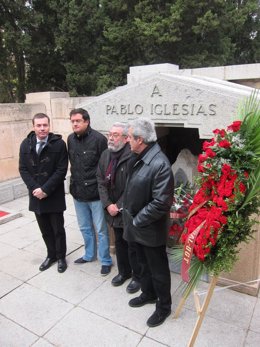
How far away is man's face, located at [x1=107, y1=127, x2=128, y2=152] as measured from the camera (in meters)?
3.15

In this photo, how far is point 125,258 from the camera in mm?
3504

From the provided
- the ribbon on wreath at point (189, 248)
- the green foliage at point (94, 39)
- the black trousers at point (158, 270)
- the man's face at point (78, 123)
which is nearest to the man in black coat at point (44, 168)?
the man's face at point (78, 123)

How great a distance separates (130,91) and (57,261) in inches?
94.9

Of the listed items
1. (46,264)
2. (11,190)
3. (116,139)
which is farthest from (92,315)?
(11,190)

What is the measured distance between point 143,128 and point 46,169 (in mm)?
1523

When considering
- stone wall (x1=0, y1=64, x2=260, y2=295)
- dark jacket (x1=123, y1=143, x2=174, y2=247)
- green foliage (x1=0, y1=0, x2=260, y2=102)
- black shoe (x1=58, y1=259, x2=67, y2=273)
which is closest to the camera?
dark jacket (x1=123, y1=143, x2=174, y2=247)

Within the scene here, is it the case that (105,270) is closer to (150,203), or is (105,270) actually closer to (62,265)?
(62,265)

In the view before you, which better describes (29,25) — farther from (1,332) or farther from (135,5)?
(1,332)

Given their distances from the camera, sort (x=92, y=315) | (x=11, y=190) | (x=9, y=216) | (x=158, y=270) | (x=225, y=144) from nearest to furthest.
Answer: (x=225, y=144), (x=158, y=270), (x=92, y=315), (x=9, y=216), (x=11, y=190)

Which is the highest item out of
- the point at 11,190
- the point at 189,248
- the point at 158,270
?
the point at 189,248

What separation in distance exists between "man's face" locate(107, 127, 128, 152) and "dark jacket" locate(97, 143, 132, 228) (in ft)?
0.21

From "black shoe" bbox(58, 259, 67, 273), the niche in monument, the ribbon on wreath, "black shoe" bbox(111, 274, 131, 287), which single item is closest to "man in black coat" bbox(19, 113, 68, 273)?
"black shoe" bbox(58, 259, 67, 273)

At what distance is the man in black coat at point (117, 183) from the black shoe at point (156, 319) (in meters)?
0.50

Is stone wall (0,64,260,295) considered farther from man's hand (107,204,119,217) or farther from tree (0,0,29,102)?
tree (0,0,29,102)
